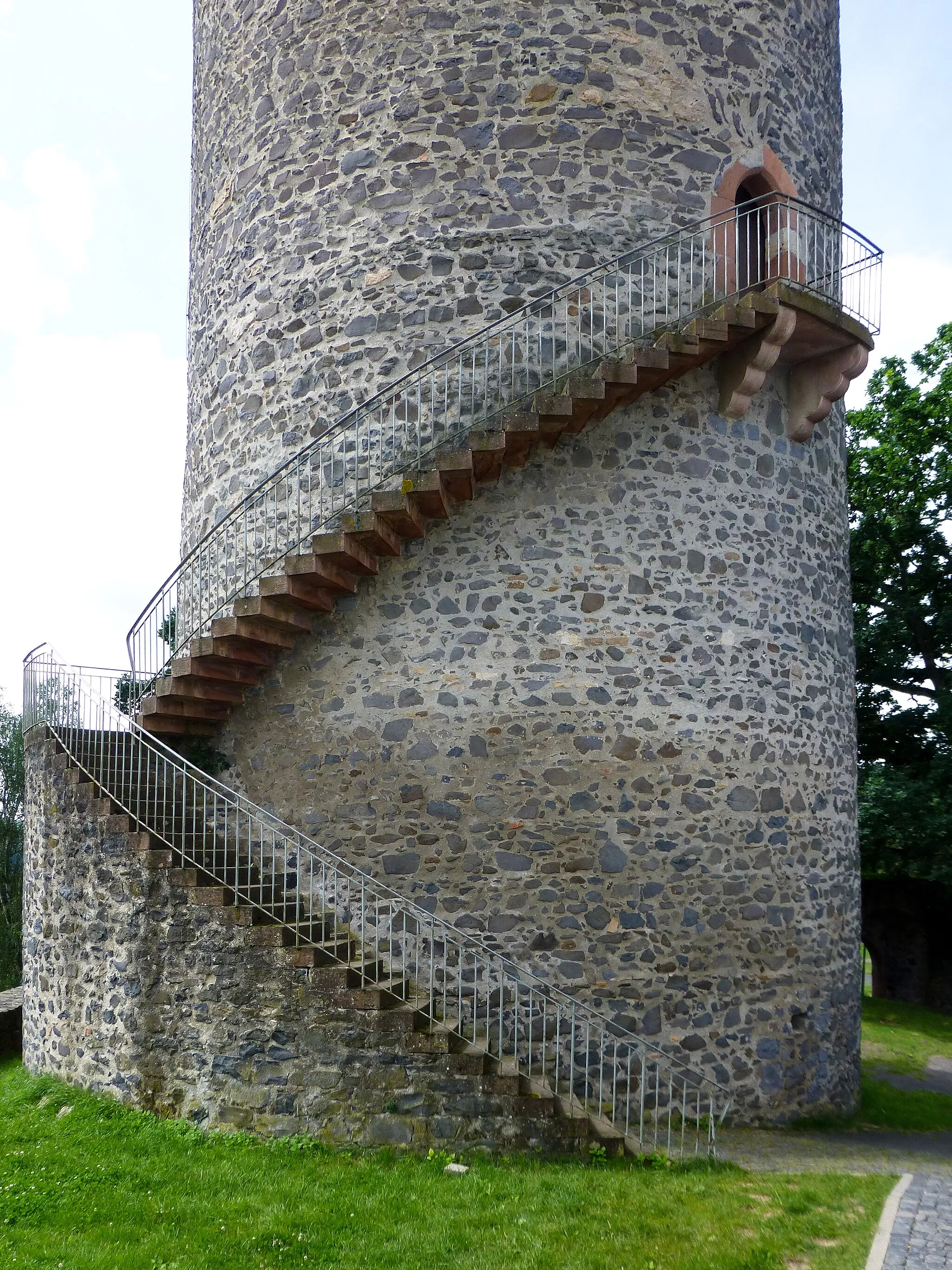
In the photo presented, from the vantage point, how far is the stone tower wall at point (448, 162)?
1152cm

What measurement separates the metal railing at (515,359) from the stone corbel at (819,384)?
1.44 feet

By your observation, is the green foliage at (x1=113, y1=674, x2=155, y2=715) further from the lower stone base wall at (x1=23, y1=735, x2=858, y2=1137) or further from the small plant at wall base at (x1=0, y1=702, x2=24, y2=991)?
the small plant at wall base at (x1=0, y1=702, x2=24, y2=991)

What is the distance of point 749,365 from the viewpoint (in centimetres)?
1117

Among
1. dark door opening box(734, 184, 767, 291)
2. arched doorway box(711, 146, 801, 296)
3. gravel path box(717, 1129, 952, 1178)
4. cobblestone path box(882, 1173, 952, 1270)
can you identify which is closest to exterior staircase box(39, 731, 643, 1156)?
gravel path box(717, 1129, 952, 1178)

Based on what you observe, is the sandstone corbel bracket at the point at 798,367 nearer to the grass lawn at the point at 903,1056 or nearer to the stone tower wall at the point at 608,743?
the stone tower wall at the point at 608,743

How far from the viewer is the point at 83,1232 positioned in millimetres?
7461

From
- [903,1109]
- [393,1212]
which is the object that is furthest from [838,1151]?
[393,1212]

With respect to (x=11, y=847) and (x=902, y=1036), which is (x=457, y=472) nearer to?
(x=902, y=1036)

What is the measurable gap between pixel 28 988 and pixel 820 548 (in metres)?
9.92

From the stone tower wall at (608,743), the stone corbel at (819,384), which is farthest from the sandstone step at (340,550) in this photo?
the stone corbel at (819,384)

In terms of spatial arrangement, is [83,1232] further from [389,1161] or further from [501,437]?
[501,437]

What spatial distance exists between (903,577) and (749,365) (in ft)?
34.0

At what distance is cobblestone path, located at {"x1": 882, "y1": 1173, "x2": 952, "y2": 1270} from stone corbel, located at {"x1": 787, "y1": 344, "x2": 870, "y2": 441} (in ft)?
24.0

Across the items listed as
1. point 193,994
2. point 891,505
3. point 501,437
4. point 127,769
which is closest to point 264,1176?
point 193,994
